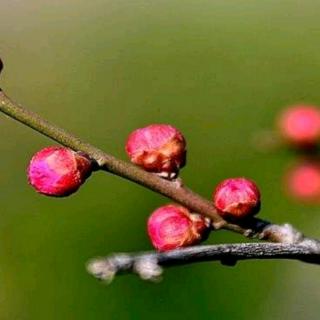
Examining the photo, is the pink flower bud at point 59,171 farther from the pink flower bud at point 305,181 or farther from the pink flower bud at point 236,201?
the pink flower bud at point 305,181

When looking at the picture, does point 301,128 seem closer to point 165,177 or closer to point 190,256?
point 165,177

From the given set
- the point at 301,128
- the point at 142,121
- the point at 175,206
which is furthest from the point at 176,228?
the point at 142,121

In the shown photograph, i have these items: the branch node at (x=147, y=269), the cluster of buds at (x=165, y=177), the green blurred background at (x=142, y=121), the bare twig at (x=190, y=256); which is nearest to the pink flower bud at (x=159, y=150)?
the cluster of buds at (x=165, y=177)

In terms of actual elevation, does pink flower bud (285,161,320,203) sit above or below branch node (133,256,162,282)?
above

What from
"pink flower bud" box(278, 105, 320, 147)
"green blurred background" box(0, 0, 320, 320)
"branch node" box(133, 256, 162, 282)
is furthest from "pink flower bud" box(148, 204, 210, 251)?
"green blurred background" box(0, 0, 320, 320)

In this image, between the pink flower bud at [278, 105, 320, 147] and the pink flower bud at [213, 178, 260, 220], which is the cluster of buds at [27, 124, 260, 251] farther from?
the pink flower bud at [278, 105, 320, 147]

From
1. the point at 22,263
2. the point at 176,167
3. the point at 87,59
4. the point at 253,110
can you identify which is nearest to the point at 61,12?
the point at 87,59
